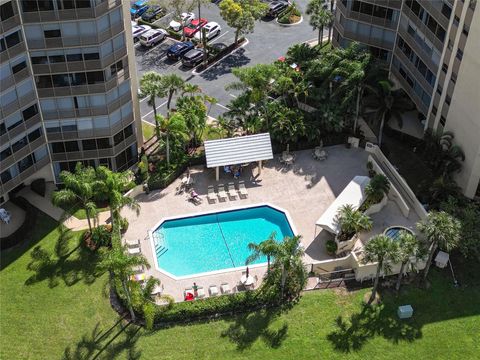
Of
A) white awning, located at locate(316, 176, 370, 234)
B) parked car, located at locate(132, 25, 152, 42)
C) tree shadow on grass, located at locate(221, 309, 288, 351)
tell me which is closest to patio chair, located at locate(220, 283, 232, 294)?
tree shadow on grass, located at locate(221, 309, 288, 351)

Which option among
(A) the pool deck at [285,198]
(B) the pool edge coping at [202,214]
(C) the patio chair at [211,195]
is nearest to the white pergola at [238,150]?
(C) the patio chair at [211,195]

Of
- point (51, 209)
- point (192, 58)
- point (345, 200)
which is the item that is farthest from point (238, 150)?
point (192, 58)

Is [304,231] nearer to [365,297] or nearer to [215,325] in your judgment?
[365,297]

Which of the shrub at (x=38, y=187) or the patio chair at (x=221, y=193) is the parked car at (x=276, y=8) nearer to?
the patio chair at (x=221, y=193)

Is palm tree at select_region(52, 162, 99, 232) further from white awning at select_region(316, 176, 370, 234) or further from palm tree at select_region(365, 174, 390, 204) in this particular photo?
palm tree at select_region(365, 174, 390, 204)

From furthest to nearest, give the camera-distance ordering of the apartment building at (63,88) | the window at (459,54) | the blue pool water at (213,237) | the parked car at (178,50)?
1. the parked car at (178,50)
2. the window at (459,54)
3. the blue pool water at (213,237)
4. the apartment building at (63,88)

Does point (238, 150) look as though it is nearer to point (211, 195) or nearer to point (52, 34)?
point (211, 195)
